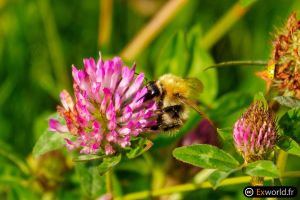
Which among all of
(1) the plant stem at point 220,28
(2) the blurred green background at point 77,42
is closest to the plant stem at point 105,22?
(2) the blurred green background at point 77,42

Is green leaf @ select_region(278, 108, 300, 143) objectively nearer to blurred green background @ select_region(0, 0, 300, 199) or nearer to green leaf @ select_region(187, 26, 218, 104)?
green leaf @ select_region(187, 26, 218, 104)

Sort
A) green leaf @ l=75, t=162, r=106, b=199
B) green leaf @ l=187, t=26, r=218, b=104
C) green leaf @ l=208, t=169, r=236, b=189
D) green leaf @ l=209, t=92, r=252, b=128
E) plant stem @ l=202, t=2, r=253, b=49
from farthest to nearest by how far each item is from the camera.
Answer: plant stem @ l=202, t=2, r=253, b=49 → green leaf @ l=187, t=26, r=218, b=104 → green leaf @ l=209, t=92, r=252, b=128 → green leaf @ l=75, t=162, r=106, b=199 → green leaf @ l=208, t=169, r=236, b=189

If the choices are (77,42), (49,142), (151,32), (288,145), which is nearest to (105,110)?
(49,142)

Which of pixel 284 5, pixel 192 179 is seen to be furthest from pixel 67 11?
pixel 192 179

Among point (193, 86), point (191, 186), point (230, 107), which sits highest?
point (193, 86)

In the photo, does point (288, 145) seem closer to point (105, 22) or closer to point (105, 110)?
point (105, 110)

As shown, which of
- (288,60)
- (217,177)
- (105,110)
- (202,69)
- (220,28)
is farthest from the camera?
(220,28)

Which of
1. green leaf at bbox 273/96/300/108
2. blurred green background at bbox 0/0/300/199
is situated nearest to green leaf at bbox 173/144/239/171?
green leaf at bbox 273/96/300/108

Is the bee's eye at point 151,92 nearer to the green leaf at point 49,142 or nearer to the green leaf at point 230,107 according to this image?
the green leaf at point 49,142
